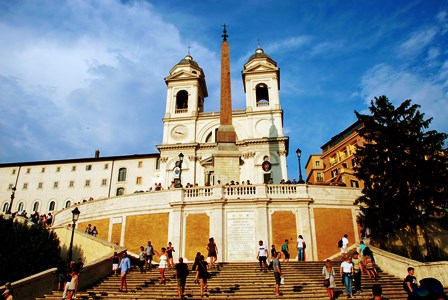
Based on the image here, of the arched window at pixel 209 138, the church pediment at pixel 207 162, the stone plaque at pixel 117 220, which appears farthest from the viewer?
the arched window at pixel 209 138

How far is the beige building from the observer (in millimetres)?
51469

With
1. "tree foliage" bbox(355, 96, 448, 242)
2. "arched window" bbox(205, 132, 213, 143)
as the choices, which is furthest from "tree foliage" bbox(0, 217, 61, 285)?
"arched window" bbox(205, 132, 213, 143)

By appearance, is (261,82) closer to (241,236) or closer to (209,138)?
(209,138)

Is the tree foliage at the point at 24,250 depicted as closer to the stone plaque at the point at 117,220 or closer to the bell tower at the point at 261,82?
the stone plaque at the point at 117,220

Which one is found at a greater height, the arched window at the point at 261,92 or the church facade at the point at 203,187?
the arched window at the point at 261,92

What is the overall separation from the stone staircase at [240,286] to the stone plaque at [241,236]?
176 inches

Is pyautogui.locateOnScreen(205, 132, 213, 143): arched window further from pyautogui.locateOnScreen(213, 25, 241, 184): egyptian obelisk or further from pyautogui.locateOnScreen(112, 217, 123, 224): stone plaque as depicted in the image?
pyautogui.locateOnScreen(112, 217, 123, 224): stone plaque

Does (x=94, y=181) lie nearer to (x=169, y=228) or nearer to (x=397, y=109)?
(x=169, y=228)

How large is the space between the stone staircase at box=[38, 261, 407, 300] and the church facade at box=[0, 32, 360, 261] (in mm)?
5445

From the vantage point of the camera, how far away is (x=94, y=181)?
5288cm

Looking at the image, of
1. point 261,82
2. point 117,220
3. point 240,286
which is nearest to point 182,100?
point 261,82

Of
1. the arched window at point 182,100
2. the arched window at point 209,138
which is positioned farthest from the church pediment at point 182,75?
the arched window at point 209,138

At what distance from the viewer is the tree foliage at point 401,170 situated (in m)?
19.5

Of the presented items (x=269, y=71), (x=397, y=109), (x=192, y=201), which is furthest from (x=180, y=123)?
(x=397, y=109)
